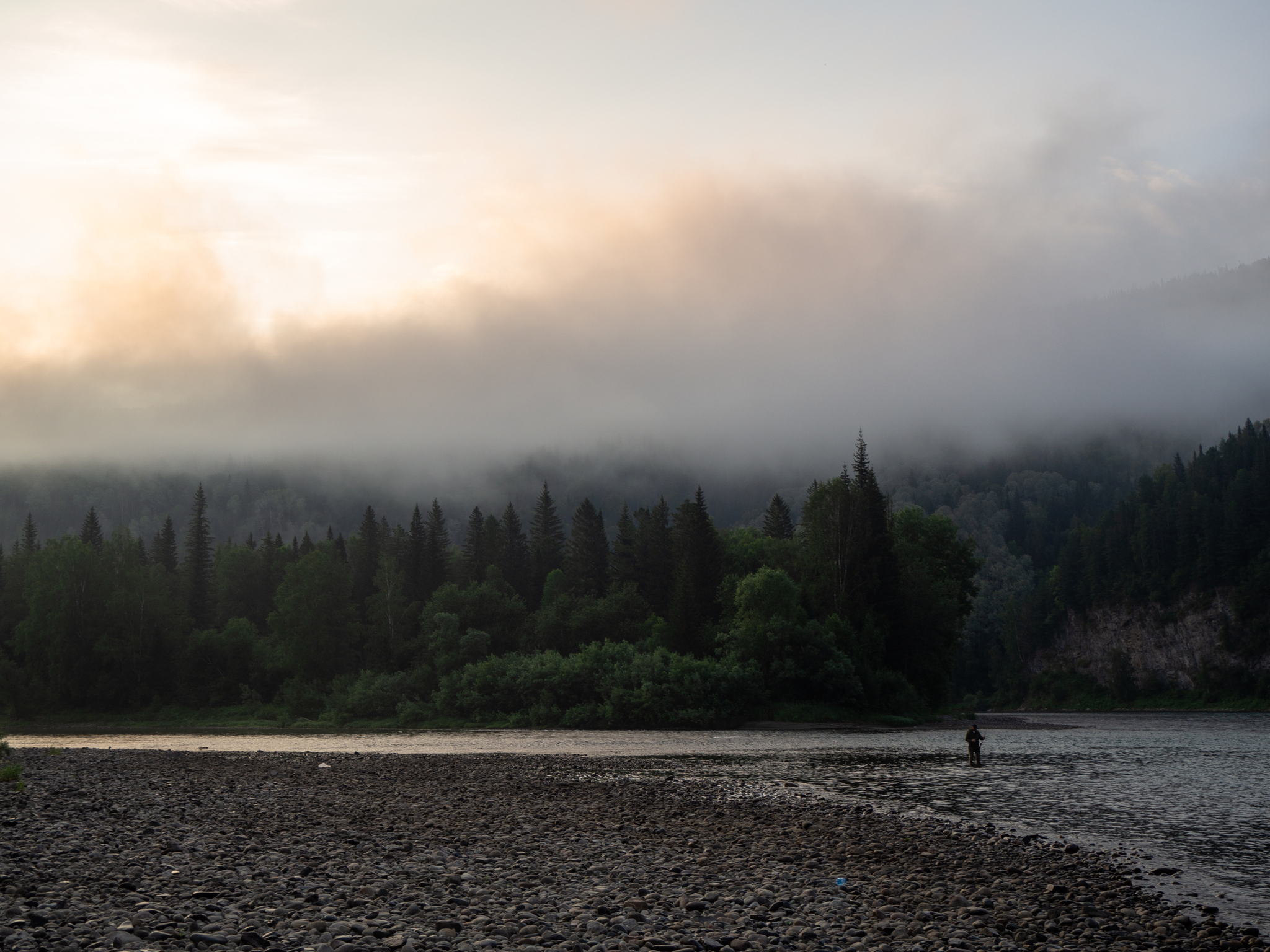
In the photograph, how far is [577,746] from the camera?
67125 mm

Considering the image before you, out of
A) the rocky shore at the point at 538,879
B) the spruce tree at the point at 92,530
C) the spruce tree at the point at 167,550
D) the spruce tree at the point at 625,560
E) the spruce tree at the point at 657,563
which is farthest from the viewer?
the spruce tree at the point at 92,530

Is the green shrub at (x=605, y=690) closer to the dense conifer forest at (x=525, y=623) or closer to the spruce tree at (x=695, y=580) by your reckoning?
the dense conifer forest at (x=525, y=623)

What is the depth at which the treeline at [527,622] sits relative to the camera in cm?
9525

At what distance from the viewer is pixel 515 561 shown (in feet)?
488

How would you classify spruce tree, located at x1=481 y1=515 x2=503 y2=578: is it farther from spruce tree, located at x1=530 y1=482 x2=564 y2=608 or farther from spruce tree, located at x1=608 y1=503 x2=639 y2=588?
spruce tree, located at x1=608 y1=503 x2=639 y2=588

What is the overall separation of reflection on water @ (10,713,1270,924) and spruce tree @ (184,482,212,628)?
56.4m

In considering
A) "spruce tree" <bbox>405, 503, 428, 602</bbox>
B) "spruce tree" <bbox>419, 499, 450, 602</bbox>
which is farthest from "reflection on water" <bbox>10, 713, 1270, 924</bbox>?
"spruce tree" <bbox>419, 499, 450, 602</bbox>

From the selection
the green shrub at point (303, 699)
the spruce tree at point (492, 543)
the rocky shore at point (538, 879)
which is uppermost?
the spruce tree at point (492, 543)

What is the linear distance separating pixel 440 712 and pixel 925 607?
2318 inches

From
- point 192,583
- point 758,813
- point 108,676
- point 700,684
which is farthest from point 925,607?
point 192,583

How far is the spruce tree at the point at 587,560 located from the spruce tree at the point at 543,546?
14.6 ft

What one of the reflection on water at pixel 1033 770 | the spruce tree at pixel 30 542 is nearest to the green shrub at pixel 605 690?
the reflection on water at pixel 1033 770

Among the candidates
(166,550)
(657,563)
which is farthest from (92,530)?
(657,563)

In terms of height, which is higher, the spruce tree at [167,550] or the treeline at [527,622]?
the spruce tree at [167,550]
